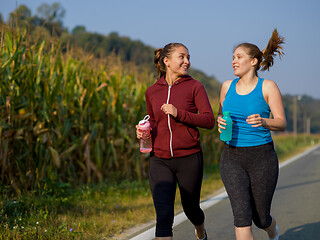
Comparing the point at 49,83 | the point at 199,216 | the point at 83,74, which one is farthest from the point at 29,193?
the point at 199,216

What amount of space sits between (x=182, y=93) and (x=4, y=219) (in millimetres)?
2622

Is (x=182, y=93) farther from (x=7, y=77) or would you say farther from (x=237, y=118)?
(x=7, y=77)

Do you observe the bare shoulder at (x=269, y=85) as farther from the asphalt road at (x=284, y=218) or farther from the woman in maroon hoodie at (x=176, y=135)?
the asphalt road at (x=284, y=218)

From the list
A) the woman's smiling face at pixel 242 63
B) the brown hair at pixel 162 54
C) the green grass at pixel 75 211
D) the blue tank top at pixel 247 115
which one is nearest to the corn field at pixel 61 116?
the green grass at pixel 75 211

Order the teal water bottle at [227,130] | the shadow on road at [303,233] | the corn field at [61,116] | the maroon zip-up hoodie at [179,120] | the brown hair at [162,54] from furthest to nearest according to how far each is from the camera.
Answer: the corn field at [61,116] → the shadow on road at [303,233] → the brown hair at [162,54] → the maroon zip-up hoodie at [179,120] → the teal water bottle at [227,130]

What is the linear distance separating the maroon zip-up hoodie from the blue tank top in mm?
240

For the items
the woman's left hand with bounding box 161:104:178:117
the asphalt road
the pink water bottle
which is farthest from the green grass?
the woman's left hand with bounding box 161:104:178:117

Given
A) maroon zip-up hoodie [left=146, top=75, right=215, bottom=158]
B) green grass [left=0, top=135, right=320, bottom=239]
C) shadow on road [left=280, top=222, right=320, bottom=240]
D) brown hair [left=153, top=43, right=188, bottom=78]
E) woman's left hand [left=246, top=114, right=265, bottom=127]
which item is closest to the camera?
woman's left hand [left=246, top=114, right=265, bottom=127]

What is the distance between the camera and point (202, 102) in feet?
12.7

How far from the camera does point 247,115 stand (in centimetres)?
370

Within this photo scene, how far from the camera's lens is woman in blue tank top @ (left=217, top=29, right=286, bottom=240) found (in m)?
3.62

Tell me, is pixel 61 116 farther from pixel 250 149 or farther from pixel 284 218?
pixel 250 149

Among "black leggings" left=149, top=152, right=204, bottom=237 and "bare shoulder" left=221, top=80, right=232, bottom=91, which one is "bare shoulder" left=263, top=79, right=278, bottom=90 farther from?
"black leggings" left=149, top=152, right=204, bottom=237

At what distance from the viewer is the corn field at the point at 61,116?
6.46 meters
